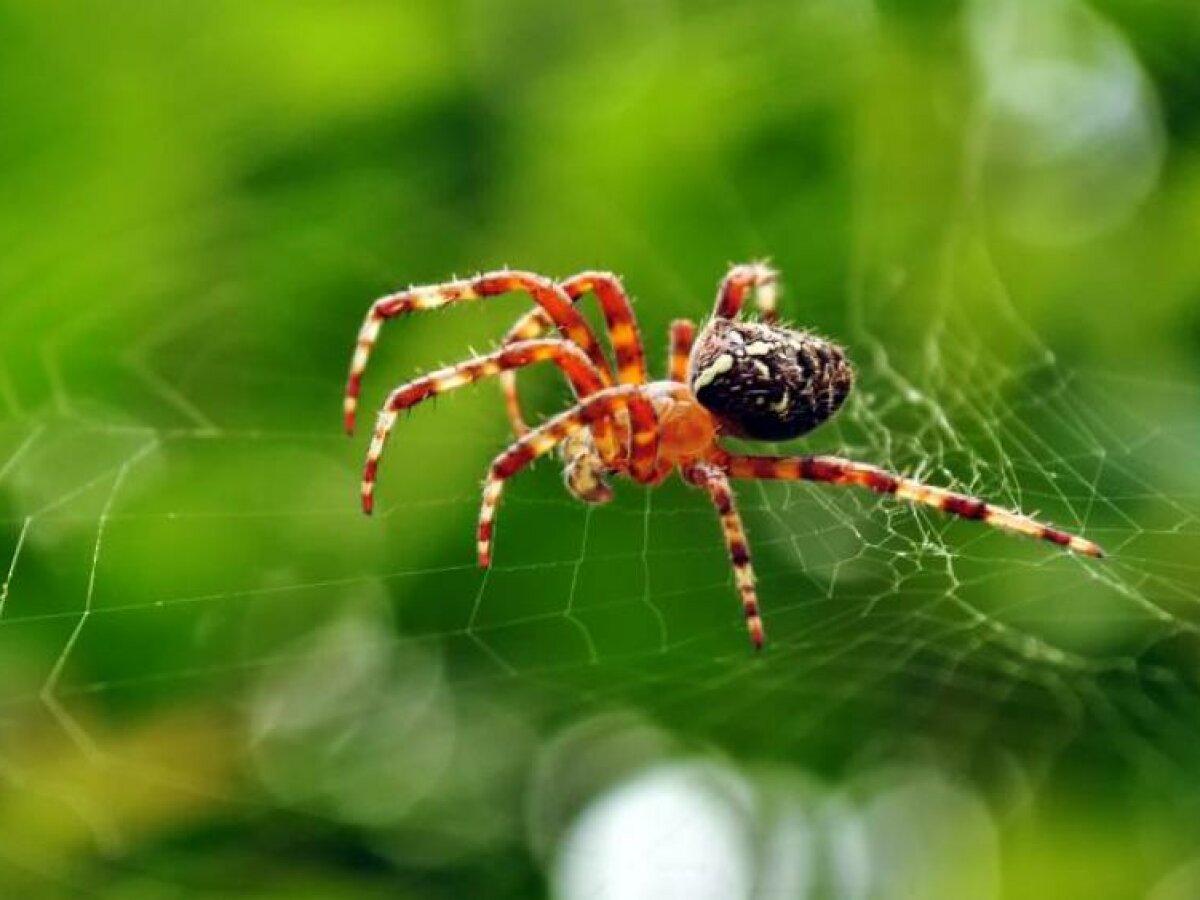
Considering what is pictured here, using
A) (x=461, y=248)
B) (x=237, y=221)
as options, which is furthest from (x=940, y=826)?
(x=237, y=221)

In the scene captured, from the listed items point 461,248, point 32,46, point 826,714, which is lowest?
point 826,714

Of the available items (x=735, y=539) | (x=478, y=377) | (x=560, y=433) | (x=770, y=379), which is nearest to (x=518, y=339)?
(x=478, y=377)

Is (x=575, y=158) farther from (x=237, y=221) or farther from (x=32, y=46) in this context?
(x=32, y=46)

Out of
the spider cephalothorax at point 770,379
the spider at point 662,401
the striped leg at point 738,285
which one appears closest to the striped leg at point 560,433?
the spider at point 662,401

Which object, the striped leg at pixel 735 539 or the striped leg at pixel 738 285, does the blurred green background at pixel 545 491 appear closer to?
the striped leg at pixel 738 285

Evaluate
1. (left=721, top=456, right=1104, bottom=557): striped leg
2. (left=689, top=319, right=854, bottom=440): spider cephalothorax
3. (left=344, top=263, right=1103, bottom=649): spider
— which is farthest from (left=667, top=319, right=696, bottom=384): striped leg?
(left=721, top=456, right=1104, bottom=557): striped leg

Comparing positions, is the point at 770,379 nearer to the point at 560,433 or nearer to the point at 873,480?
the point at 873,480

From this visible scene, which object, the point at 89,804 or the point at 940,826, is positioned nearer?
the point at 89,804

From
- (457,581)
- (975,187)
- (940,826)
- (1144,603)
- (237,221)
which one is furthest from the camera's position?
(975,187)
